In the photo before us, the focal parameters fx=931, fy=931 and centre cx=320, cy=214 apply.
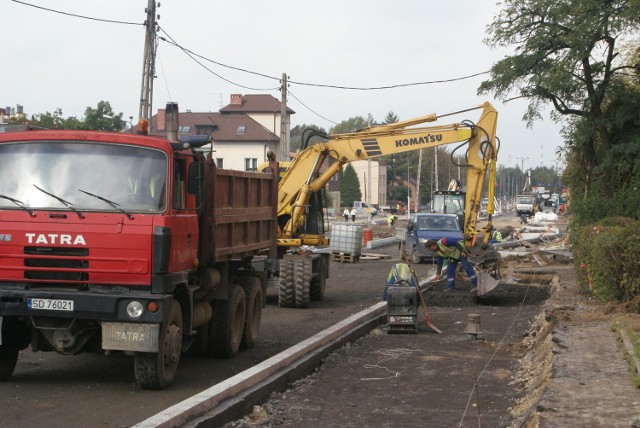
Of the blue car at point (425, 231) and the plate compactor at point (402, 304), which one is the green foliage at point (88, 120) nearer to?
the blue car at point (425, 231)

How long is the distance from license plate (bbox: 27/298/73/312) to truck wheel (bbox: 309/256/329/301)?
11.6 metres

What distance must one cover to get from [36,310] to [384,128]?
1330cm

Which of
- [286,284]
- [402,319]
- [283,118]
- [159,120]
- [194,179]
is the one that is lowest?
[402,319]

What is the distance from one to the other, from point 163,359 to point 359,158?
40.9 feet

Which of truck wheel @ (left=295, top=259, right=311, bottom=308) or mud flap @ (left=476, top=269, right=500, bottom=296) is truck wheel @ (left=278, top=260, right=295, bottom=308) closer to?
truck wheel @ (left=295, top=259, right=311, bottom=308)

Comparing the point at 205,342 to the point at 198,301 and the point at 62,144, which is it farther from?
the point at 62,144

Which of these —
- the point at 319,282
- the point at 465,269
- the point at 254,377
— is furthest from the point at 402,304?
the point at 254,377

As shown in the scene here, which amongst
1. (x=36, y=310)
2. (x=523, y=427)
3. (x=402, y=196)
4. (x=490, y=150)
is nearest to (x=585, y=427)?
(x=523, y=427)

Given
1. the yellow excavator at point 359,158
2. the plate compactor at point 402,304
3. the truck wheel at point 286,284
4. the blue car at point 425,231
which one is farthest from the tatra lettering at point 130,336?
the blue car at point 425,231

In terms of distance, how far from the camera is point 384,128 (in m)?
21.5

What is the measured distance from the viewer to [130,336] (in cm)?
929

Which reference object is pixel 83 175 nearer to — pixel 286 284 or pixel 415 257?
pixel 286 284

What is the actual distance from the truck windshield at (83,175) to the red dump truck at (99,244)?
0.01 metres

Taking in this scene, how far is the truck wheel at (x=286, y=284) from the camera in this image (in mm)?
19234
